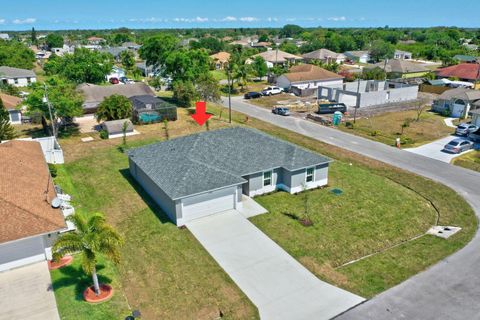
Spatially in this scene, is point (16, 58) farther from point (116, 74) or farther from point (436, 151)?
point (436, 151)

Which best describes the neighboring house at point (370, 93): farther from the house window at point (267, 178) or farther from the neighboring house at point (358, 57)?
the neighboring house at point (358, 57)

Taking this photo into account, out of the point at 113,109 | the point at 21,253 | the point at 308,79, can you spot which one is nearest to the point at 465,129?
the point at 308,79

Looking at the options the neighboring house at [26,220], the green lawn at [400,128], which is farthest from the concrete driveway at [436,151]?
the neighboring house at [26,220]

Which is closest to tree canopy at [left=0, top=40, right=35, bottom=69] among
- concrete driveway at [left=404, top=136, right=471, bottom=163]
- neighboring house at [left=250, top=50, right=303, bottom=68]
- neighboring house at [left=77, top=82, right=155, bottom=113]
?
neighboring house at [left=77, top=82, right=155, bottom=113]

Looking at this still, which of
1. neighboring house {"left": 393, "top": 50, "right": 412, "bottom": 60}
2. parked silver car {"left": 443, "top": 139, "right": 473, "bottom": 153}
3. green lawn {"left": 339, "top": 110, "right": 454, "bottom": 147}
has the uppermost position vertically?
neighboring house {"left": 393, "top": 50, "right": 412, "bottom": 60}

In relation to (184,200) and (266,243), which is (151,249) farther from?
(266,243)

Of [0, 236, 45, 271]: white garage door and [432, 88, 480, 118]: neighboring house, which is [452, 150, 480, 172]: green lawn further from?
[0, 236, 45, 271]: white garage door
